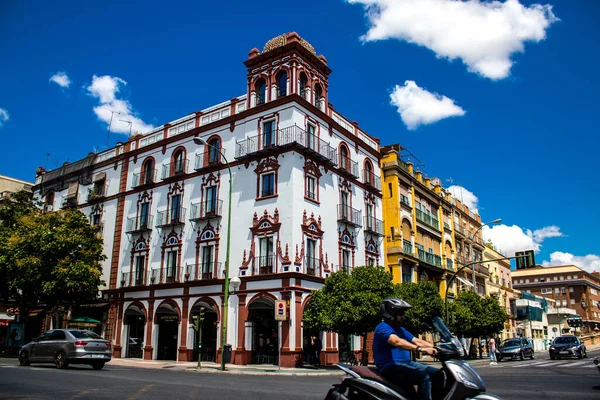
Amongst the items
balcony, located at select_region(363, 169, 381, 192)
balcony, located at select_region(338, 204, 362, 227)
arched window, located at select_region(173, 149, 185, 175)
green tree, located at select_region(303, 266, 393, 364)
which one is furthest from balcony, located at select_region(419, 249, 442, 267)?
arched window, located at select_region(173, 149, 185, 175)

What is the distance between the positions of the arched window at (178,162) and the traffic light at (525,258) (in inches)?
858

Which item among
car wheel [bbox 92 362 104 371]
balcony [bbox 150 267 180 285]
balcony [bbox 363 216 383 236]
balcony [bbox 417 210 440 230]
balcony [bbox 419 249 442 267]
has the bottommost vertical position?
car wheel [bbox 92 362 104 371]

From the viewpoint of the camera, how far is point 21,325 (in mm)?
31875

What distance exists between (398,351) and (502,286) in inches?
2448

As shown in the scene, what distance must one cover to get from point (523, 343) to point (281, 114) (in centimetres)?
2397

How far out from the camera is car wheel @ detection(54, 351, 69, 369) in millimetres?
17847

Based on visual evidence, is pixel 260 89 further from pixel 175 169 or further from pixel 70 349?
pixel 70 349

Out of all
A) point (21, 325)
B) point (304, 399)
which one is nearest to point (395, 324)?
point (304, 399)

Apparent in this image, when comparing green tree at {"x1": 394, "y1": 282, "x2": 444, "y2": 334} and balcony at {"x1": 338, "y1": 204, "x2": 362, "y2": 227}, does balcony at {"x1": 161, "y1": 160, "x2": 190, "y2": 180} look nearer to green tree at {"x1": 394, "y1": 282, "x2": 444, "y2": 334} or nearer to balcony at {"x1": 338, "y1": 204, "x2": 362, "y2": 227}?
balcony at {"x1": 338, "y1": 204, "x2": 362, "y2": 227}

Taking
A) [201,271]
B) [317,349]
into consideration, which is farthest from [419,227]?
[201,271]

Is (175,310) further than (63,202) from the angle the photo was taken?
No

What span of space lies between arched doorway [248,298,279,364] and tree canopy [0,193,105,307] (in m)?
12.1

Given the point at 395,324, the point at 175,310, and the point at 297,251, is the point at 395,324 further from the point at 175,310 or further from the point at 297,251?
the point at 175,310

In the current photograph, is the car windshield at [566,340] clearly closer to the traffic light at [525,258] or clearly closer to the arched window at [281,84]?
the traffic light at [525,258]
